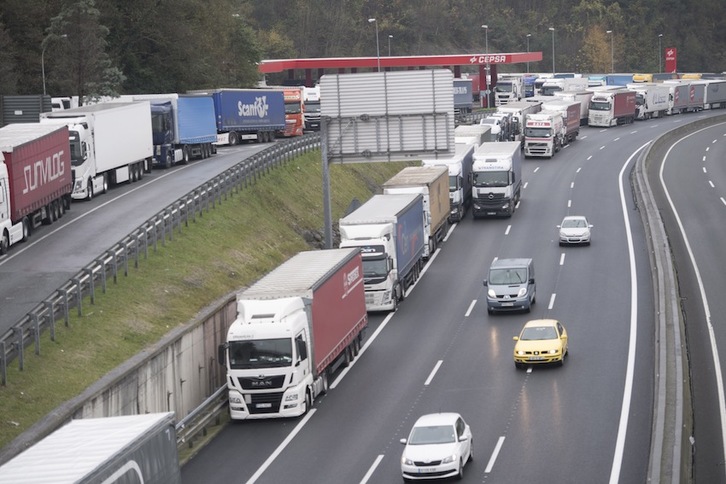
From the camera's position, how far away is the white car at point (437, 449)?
2731 centimetres

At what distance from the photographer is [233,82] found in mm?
109375

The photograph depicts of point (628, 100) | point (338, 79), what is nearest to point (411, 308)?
point (338, 79)

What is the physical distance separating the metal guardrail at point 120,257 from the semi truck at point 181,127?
22.1 ft

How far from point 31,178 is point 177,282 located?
853cm

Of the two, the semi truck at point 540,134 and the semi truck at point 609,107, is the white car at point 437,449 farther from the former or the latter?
the semi truck at point 609,107

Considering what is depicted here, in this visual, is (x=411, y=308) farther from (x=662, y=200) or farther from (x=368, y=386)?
(x=662, y=200)

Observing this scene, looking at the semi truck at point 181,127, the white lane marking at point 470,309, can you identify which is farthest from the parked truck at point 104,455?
the semi truck at point 181,127

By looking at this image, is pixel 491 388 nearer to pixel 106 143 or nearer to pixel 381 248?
pixel 381 248

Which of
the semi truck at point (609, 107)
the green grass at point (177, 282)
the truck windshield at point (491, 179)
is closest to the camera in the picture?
the green grass at point (177, 282)

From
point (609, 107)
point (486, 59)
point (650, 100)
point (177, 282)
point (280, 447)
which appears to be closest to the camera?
point (280, 447)

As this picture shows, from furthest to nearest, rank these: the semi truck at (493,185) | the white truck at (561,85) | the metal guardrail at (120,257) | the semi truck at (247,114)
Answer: the white truck at (561,85), the semi truck at (247,114), the semi truck at (493,185), the metal guardrail at (120,257)

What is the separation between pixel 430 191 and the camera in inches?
2242

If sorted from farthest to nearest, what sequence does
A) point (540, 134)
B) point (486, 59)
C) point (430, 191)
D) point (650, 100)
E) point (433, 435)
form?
1. point (486, 59)
2. point (650, 100)
3. point (540, 134)
4. point (430, 191)
5. point (433, 435)

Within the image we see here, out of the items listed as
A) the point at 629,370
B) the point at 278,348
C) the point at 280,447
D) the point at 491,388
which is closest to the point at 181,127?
the point at 491,388
